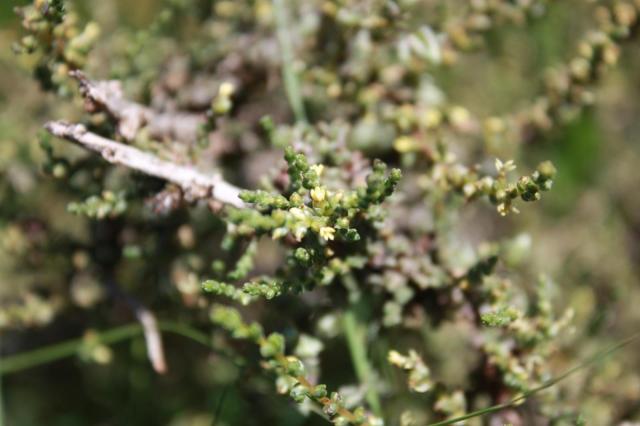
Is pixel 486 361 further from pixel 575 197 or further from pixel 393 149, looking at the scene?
pixel 575 197

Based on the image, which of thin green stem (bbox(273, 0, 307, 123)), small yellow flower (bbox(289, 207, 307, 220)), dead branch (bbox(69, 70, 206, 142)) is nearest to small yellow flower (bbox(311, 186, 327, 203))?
small yellow flower (bbox(289, 207, 307, 220))

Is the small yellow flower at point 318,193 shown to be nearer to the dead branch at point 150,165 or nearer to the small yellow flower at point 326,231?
the small yellow flower at point 326,231

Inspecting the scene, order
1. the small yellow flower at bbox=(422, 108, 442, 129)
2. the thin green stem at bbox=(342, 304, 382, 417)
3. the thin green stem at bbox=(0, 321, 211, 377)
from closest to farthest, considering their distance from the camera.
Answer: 1. the thin green stem at bbox=(342, 304, 382, 417)
2. the small yellow flower at bbox=(422, 108, 442, 129)
3. the thin green stem at bbox=(0, 321, 211, 377)

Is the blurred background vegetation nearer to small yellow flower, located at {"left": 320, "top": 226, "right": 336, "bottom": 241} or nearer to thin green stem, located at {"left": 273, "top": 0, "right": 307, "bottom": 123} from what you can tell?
thin green stem, located at {"left": 273, "top": 0, "right": 307, "bottom": 123}

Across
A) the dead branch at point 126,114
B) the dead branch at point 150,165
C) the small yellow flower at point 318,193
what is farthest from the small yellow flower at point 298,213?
the dead branch at point 126,114

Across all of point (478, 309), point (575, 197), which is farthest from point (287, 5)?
point (575, 197)
